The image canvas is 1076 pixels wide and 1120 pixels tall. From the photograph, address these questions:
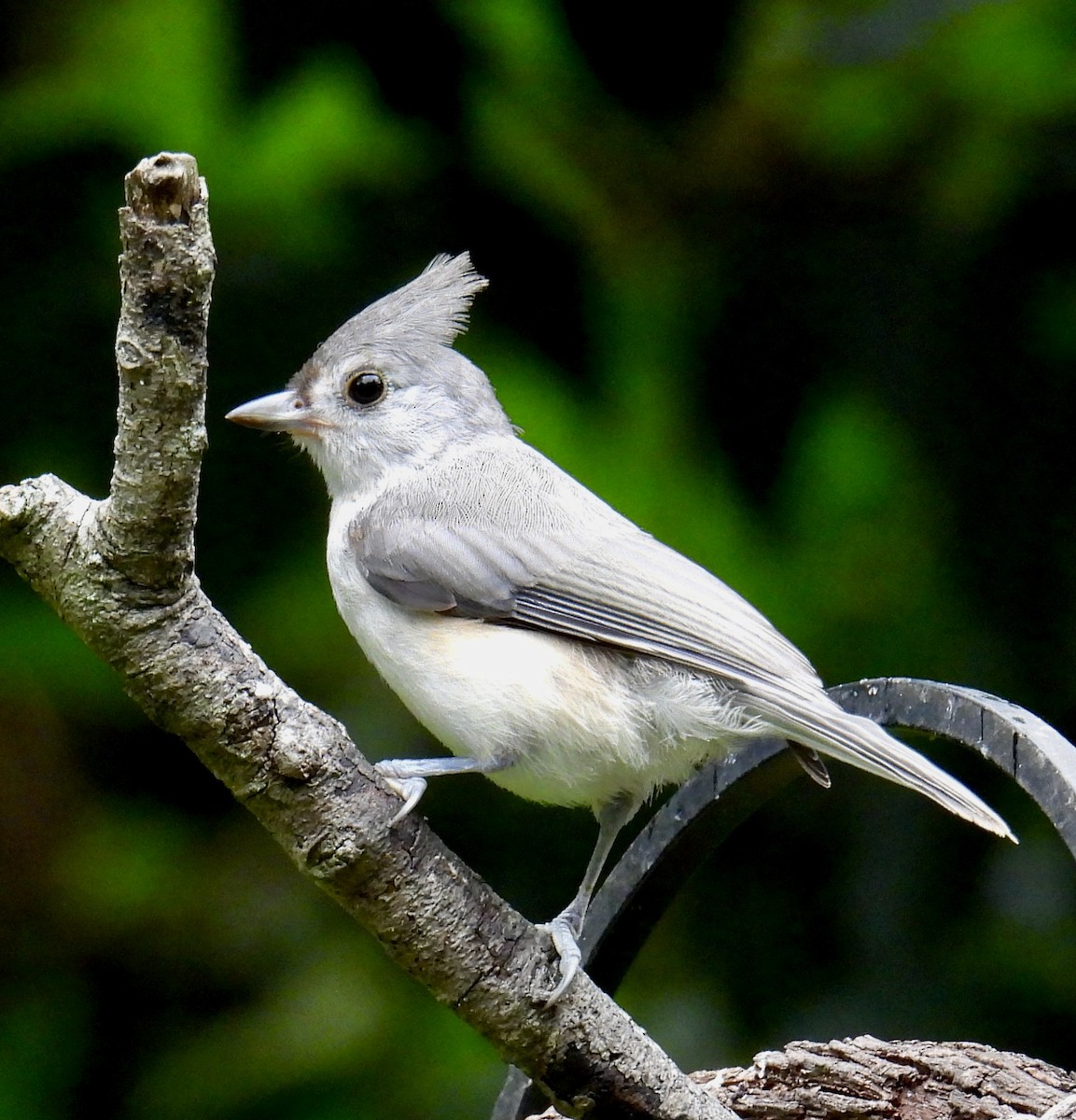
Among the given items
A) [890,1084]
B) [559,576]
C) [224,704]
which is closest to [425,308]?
[559,576]

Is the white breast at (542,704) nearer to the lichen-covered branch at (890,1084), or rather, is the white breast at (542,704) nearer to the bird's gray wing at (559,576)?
the bird's gray wing at (559,576)

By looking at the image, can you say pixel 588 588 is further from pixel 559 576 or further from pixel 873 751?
pixel 873 751

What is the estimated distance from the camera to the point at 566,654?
1864mm

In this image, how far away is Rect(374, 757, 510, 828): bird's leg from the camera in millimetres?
1576

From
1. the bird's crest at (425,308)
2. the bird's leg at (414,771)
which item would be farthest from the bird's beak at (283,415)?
the bird's leg at (414,771)

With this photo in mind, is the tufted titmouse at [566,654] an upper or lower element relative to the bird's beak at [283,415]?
lower

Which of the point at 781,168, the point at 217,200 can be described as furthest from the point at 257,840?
the point at 781,168

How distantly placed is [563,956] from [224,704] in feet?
1.77

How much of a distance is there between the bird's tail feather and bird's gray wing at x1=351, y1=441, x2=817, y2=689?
72 millimetres

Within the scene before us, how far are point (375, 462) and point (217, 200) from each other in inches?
32.8

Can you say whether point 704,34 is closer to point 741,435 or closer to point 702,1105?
point 741,435

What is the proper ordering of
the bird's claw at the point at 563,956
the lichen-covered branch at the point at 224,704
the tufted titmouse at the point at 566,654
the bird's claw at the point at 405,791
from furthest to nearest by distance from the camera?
the tufted titmouse at the point at 566,654 → the bird's claw at the point at 563,956 → the bird's claw at the point at 405,791 → the lichen-covered branch at the point at 224,704

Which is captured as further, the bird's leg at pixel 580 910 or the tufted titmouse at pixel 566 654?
the tufted titmouse at pixel 566 654

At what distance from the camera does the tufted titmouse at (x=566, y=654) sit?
179cm
